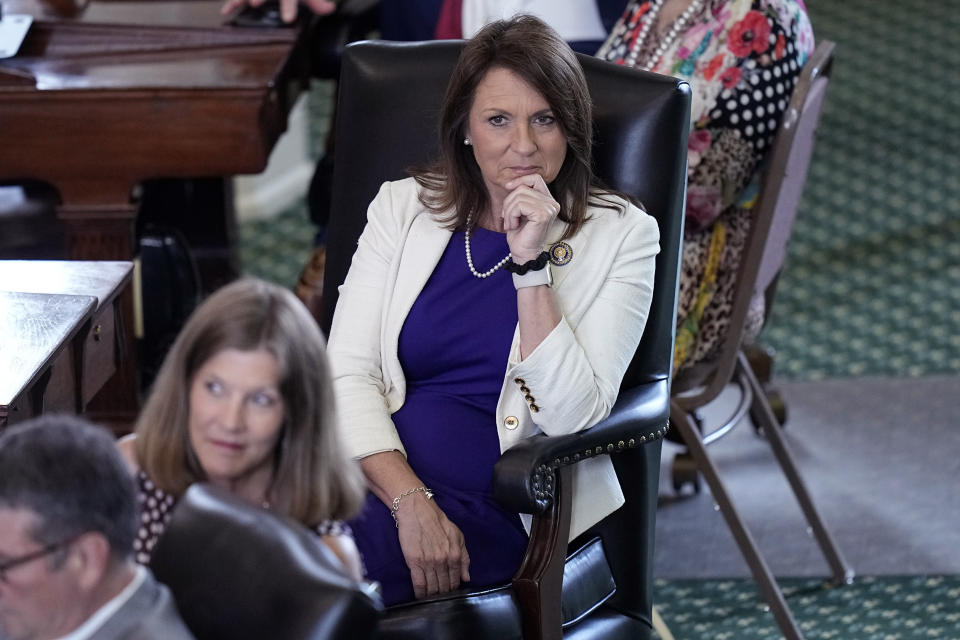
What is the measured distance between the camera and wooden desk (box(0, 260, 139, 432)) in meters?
1.82

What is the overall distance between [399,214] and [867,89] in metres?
4.33

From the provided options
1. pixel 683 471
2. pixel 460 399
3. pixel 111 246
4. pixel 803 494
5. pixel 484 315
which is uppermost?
pixel 484 315

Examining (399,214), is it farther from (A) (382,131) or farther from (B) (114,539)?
(B) (114,539)

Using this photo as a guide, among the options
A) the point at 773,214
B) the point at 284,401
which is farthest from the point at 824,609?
the point at 284,401

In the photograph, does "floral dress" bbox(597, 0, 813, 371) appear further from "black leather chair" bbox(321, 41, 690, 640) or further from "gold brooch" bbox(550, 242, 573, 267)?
"gold brooch" bbox(550, 242, 573, 267)

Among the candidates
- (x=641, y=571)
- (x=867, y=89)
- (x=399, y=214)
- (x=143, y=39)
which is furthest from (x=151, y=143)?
(x=867, y=89)

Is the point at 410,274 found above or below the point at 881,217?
above

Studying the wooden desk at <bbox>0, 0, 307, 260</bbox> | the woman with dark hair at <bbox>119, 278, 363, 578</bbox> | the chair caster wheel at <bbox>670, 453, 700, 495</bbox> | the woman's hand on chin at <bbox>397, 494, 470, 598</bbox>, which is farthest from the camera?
the chair caster wheel at <bbox>670, 453, 700, 495</bbox>

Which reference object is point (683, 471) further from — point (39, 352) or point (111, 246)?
point (39, 352)

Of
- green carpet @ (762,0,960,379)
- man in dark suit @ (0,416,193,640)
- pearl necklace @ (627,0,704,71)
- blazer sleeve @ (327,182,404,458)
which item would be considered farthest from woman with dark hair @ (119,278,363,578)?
green carpet @ (762,0,960,379)

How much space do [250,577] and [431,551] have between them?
64 centimetres

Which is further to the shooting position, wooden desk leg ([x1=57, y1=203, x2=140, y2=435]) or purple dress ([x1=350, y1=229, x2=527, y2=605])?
wooden desk leg ([x1=57, y1=203, x2=140, y2=435])

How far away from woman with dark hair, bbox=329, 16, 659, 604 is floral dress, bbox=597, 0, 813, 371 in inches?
19.3

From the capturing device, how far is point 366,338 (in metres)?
2.12
